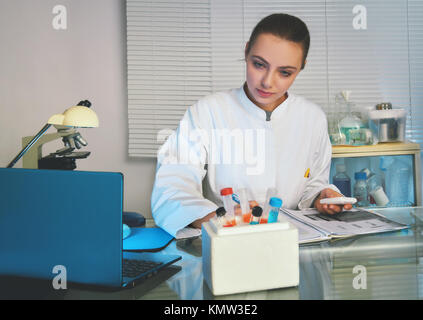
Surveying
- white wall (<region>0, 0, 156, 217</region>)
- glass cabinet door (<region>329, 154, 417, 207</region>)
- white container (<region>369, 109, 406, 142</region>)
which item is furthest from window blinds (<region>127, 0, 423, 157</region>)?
glass cabinet door (<region>329, 154, 417, 207</region>)

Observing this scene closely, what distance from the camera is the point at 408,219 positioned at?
115cm

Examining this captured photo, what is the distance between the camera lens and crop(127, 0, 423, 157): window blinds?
102 inches

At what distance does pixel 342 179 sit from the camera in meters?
2.35

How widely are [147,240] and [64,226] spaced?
380 mm

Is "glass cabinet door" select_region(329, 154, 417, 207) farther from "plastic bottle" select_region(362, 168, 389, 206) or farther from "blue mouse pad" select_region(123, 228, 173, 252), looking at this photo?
"blue mouse pad" select_region(123, 228, 173, 252)

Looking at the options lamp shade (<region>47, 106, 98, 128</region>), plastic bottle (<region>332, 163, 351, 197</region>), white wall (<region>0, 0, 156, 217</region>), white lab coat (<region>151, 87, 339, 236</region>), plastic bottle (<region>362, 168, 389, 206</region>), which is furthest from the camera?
white wall (<region>0, 0, 156, 217</region>)

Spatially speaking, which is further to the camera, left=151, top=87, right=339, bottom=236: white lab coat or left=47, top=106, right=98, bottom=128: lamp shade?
left=151, top=87, right=339, bottom=236: white lab coat

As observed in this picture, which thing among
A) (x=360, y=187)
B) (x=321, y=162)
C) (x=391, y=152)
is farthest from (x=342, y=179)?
(x=321, y=162)

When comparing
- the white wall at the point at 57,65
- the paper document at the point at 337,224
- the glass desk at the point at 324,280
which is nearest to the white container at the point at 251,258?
the glass desk at the point at 324,280

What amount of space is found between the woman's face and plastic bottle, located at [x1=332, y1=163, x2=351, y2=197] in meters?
0.95

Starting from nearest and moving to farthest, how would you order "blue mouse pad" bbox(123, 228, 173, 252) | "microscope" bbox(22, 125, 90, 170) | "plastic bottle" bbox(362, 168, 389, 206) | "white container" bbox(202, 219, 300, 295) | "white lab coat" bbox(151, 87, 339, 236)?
"white container" bbox(202, 219, 300, 295)
"blue mouse pad" bbox(123, 228, 173, 252)
"microscope" bbox(22, 125, 90, 170)
"white lab coat" bbox(151, 87, 339, 236)
"plastic bottle" bbox(362, 168, 389, 206)

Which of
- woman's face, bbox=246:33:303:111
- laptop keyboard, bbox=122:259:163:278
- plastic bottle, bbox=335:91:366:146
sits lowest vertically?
laptop keyboard, bbox=122:259:163:278

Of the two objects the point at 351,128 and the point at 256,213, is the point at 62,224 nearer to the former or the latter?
the point at 256,213

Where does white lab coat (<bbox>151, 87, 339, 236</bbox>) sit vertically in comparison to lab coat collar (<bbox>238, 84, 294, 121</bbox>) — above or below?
below
